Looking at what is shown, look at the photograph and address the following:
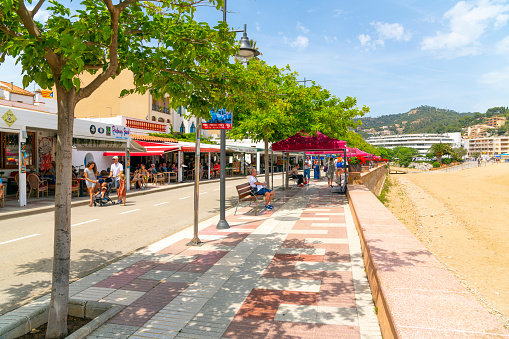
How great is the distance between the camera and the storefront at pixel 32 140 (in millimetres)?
13984

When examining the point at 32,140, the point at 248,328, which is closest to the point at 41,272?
the point at 248,328

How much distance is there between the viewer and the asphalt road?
5.69 metres

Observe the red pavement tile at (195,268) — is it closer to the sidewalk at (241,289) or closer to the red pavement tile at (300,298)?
the sidewalk at (241,289)

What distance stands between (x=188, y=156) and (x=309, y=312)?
3210 centimetres

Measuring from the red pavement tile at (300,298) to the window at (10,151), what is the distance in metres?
17.0

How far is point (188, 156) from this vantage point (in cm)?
3562

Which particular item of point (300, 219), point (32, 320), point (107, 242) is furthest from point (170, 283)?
point (300, 219)

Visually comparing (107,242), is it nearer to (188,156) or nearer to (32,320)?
(32,320)

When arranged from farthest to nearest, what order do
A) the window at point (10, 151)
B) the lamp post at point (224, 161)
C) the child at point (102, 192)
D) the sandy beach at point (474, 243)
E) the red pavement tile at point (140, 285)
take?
the window at point (10, 151)
the child at point (102, 192)
the lamp post at point (224, 161)
the sandy beach at point (474, 243)
the red pavement tile at point (140, 285)

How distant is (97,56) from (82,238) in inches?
221

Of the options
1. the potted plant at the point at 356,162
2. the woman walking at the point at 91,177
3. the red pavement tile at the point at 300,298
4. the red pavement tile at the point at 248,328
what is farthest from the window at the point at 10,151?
the potted plant at the point at 356,162

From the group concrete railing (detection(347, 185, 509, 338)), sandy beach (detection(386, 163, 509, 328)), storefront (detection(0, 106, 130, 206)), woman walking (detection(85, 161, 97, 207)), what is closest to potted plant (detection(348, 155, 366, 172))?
sandy beach (detection(386, 163, 509, 328))

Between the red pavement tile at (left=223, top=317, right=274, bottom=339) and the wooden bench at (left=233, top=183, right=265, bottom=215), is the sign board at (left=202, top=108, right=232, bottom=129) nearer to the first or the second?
the wooden bench at (left=233, top=183, right=265, bottom=215)

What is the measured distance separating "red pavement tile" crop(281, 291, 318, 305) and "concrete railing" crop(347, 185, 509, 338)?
2.43 feet
